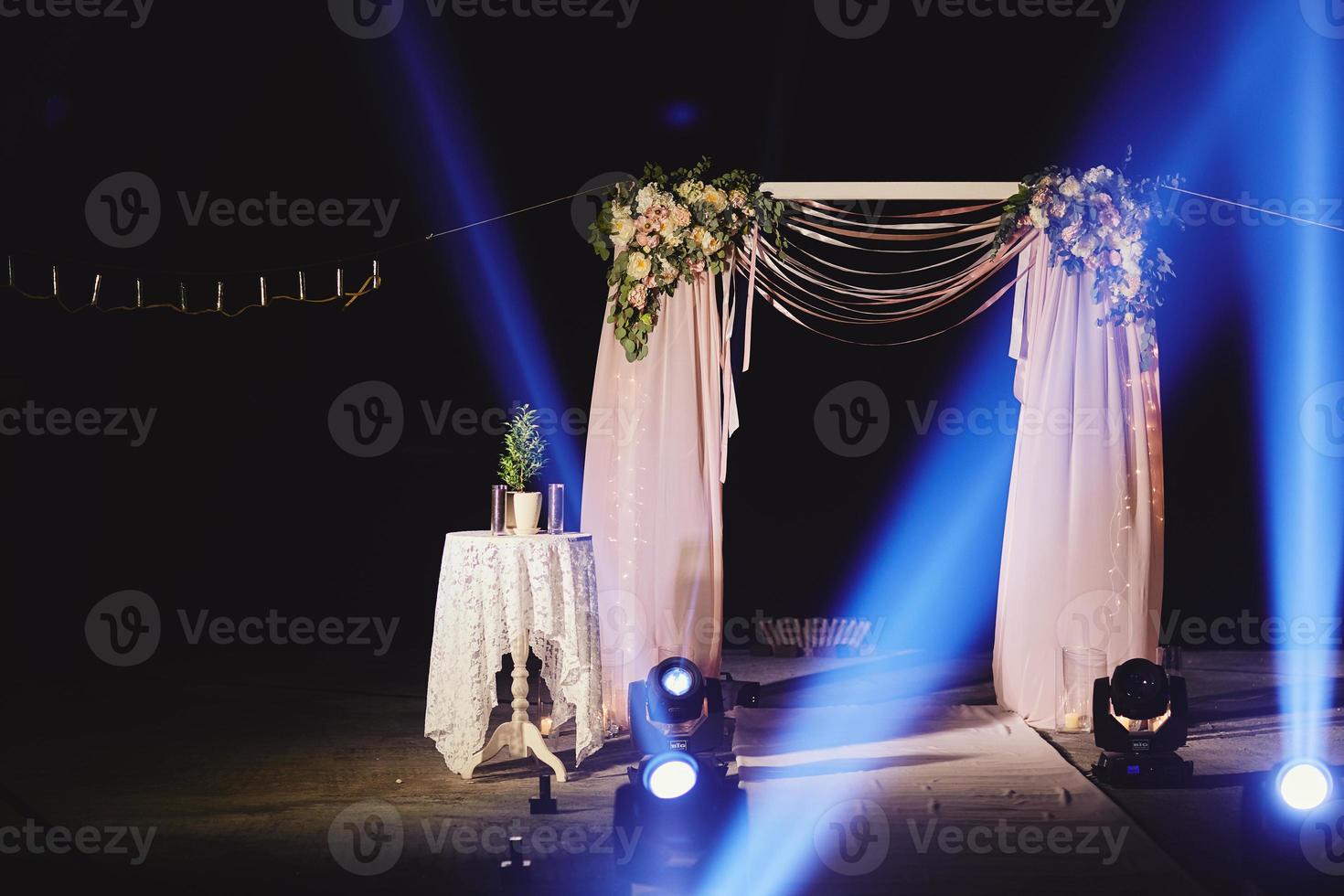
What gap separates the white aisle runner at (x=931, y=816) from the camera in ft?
10.3

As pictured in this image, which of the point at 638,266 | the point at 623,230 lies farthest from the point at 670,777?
the point at 623,230

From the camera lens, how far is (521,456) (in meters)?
4.43

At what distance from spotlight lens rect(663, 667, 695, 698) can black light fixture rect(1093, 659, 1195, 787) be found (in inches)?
58.5

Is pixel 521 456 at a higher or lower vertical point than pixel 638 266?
lower

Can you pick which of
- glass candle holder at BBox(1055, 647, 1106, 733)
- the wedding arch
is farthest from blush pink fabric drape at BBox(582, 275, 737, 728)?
glass candle holder at BBox(1055, 647, 1106, 733)

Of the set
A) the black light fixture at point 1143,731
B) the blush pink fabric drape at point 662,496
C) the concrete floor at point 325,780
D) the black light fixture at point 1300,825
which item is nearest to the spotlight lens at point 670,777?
the concrete floor at point 325,780

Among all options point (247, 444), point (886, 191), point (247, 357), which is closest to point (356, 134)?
point (247, 357)

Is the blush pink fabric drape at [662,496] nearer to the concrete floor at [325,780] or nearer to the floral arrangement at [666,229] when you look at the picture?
the floral arrangement at [666,229]

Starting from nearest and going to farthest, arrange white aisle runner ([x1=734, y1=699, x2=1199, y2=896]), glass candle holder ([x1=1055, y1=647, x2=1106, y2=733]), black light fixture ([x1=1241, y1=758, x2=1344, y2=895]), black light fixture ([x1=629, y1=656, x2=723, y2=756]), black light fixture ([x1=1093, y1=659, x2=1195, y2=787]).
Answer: black light fixture ([x1=1241, y1=758, x2=1344, y2=895]) < white aisle runner ([x1=734, y1=699, x2=1199, y2=896]) < black light fixture ([x1=629, y1=656, x2=723, y2=756]) < black light fixture ([x1=1093, y1=659, x2=1195, y2=787]) < glass candle holder ([x1=1055, y1=647, x2=1106, y2=733])

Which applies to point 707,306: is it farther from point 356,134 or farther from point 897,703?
point 356,134

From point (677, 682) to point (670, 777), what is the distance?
103 cm

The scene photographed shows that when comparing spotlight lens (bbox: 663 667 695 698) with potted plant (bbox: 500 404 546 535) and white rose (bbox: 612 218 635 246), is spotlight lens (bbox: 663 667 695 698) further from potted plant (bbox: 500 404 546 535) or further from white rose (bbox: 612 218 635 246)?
white rose (bbox: 612 218 635 246)

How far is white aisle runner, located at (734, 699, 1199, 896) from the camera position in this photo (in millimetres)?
3150

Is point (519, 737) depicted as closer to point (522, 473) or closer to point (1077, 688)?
point (522, 473)
